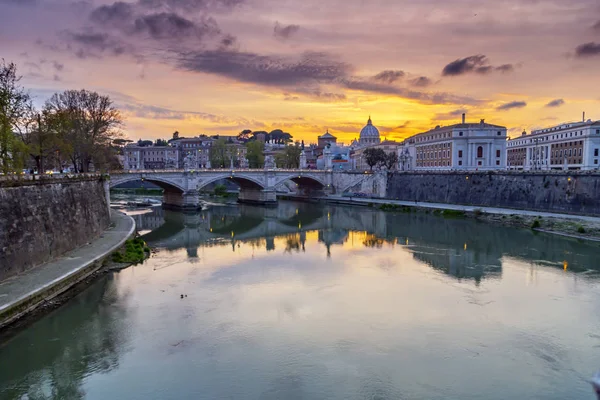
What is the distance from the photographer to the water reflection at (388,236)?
17956mm

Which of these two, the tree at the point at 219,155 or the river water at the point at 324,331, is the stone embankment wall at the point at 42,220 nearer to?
the river water at the point at 324,331

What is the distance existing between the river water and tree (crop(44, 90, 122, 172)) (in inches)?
471

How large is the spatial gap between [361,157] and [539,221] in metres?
48.9

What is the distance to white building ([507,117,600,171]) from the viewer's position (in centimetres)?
4244

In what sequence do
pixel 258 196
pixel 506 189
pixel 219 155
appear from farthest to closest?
1. pixel 219 155
2. pixel 258 196
3. pixel 506 189

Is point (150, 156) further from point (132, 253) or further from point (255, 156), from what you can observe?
point (132, 253)

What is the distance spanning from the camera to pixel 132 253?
686 inches

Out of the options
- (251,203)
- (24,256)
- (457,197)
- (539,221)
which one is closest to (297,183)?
(251,203)

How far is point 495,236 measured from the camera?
76.8 ft

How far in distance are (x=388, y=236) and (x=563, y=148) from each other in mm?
33894

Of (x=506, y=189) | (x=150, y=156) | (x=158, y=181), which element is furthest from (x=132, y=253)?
(x=150, y=156)

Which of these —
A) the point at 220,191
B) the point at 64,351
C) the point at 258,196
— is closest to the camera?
the point at 64,351

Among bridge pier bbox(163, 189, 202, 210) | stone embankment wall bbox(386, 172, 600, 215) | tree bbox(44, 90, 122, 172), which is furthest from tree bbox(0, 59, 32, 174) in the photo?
stone embankment wall bbox(386, 172, 600, 215)

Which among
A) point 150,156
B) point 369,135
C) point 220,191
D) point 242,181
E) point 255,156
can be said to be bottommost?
point 220,191
